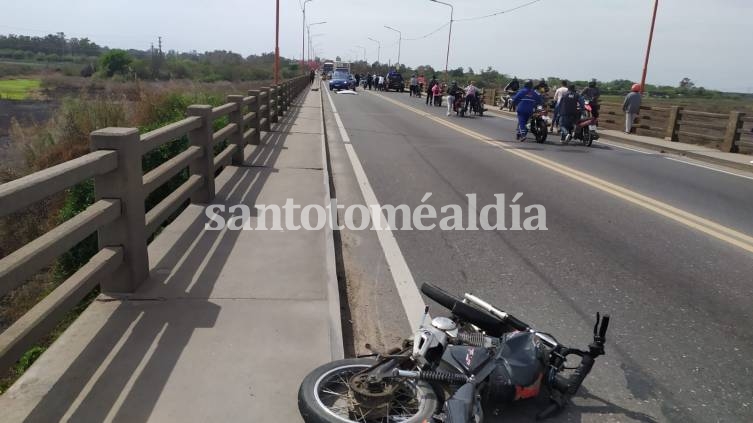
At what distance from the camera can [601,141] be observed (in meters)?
19.5

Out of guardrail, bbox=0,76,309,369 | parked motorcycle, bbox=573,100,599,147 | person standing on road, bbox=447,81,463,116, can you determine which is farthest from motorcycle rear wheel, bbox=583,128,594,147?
guardrail, bbox=0,76,309,369

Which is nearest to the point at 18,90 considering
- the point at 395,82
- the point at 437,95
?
the point at 437,95

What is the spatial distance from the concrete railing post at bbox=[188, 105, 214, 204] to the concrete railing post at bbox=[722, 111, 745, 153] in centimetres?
1515

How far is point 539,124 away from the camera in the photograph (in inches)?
696

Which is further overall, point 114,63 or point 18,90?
point 114,63

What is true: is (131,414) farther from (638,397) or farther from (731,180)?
(731,180)

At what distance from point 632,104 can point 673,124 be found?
6.48ft

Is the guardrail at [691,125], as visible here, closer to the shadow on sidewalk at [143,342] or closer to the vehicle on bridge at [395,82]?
the shadow on sidewalk at [143,342]

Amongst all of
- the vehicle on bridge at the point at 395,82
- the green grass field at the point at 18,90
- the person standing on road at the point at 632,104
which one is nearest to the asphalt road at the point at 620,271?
the person standing on road at the point at 632,104

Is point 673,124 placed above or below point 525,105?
below

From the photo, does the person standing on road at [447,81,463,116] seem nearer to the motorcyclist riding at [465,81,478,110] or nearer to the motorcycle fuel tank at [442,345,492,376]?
the motorcyclist riding at [465,81,478,110]

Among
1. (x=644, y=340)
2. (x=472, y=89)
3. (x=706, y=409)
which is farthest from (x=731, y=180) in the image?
(x=472, y=89)

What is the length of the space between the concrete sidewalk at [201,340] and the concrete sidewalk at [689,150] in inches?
494

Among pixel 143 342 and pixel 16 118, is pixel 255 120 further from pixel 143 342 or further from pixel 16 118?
A: pixel 16 118
